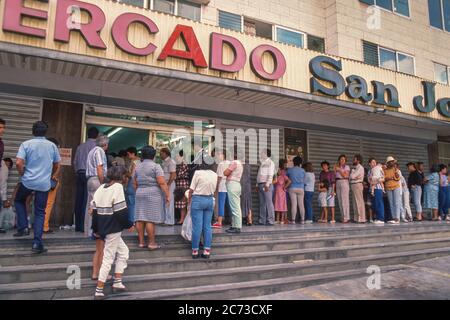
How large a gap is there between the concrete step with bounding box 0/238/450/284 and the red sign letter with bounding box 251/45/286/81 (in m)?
3.89

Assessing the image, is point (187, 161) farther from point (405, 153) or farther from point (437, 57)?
point (437, 57)

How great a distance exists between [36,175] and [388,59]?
1265 cm

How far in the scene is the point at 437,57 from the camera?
14078mm

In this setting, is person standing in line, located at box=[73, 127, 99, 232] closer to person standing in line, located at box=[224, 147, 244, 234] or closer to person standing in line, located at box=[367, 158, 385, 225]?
person standing in line, located at box=[224, 147, 244, 234]

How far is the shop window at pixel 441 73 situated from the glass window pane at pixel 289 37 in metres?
6.89

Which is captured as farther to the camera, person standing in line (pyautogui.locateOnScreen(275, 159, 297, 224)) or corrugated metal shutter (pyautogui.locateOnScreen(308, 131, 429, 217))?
corrugated metal shutter (pyautogui.locateOnScreen(308, 131, 429, 217))

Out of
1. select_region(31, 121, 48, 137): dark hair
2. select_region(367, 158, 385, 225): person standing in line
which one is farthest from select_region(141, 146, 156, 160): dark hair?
select_region(367, 158, 385, 225): person standing in line

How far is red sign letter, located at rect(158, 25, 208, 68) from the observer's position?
6.52 m

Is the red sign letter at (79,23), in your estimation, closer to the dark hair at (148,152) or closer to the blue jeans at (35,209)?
the dark hair at (148,152)

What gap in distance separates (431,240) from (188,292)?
6.08 metres

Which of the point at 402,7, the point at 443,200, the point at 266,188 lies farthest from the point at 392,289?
the point at 402,7

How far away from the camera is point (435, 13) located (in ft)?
47.5

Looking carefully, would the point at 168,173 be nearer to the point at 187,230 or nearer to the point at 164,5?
the point at 187,230
